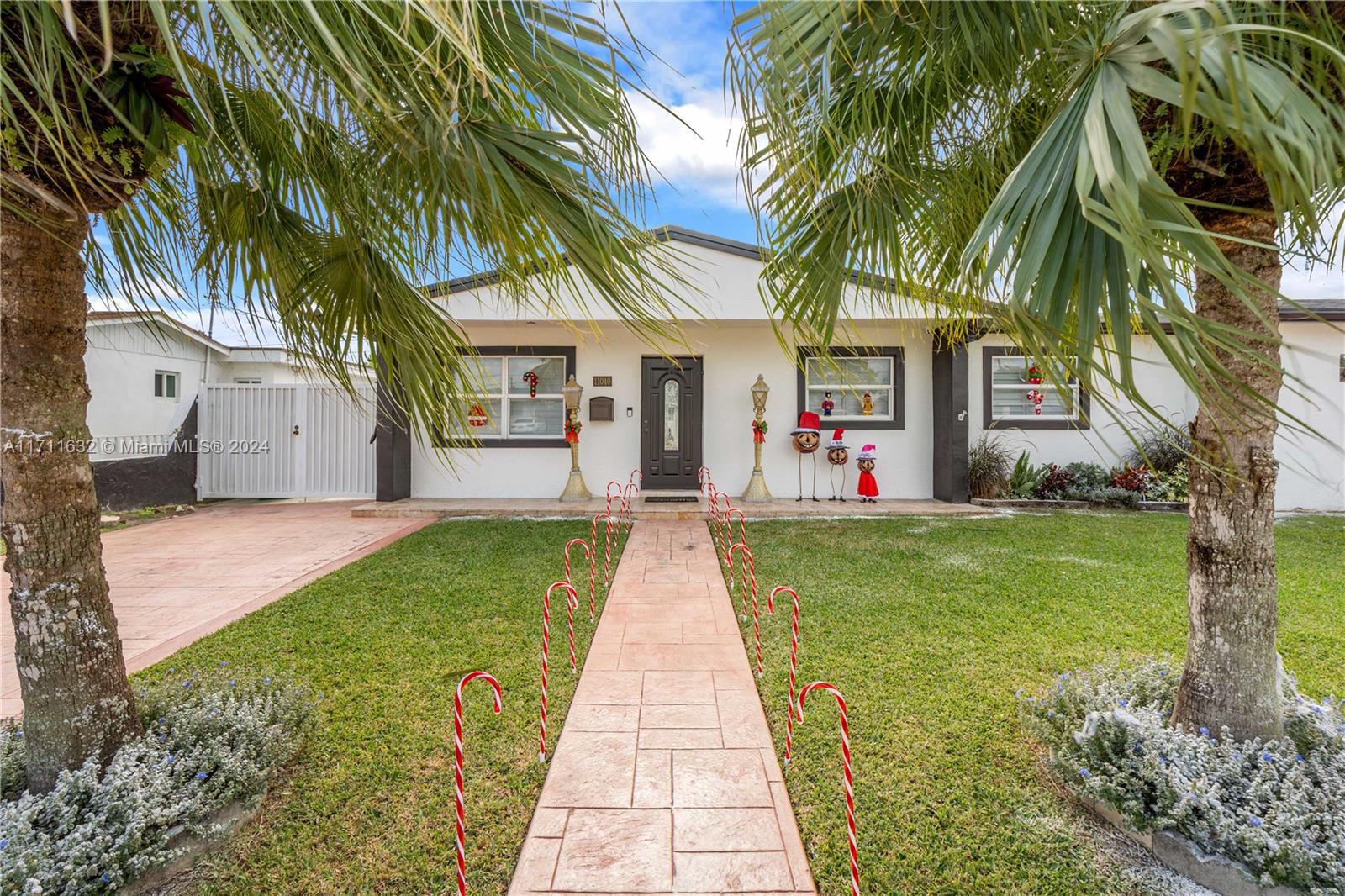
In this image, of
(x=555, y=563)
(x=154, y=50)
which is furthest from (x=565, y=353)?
(x=154, y=50)

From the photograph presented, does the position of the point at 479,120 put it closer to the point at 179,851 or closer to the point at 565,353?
the point at 179,851

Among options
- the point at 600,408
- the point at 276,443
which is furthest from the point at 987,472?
the point at 276,443

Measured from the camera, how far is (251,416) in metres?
11.4

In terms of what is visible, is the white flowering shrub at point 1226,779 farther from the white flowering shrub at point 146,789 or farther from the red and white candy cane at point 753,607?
the white flowering shrub at point 146,789

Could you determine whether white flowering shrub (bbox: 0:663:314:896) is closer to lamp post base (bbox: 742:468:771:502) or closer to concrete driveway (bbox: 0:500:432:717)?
concrete driveway (bbox: 0:500:432:717)

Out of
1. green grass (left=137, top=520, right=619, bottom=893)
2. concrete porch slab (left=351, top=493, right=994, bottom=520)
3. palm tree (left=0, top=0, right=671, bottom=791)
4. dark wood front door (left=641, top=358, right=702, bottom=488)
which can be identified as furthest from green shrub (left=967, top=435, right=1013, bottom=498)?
palm tree (left=0, top=0, right=671, bottom=791)

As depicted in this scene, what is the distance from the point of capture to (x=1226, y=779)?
2.34 meters

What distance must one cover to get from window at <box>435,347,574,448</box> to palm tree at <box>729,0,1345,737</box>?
337 inches

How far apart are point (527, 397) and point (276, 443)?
475cm

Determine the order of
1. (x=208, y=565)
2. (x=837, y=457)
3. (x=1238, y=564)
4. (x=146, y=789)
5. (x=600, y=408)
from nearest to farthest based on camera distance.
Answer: (x=146, y=789), (x=1238, y=564), (x=208, y=565), (x=837, y=457), (x=600, y=408)

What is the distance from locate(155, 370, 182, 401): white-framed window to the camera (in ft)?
41.6

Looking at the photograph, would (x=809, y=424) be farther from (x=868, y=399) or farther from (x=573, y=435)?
(x=573, y=435)

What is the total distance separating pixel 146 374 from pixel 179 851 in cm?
1351

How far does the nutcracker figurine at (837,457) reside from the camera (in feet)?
34.6
